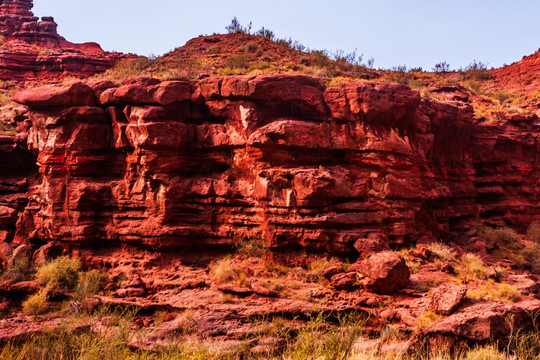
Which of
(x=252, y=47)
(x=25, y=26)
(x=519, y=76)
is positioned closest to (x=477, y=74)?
(x=519, y=76)

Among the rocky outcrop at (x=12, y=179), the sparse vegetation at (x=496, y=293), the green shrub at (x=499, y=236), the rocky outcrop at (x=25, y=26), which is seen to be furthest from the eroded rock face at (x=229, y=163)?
the rocky outcrop at (x=25, y=26)

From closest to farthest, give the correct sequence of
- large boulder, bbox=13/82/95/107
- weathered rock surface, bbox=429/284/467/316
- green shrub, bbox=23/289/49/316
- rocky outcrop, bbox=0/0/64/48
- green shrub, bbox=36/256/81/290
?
1. weathered rock surface, bbox=429/284/467/316
2. green shrub, bbox=23/289/49/316
3. green shrub, bbox=36/256/81/290
4. large boulder, bbox=13/82/95/107
5. rocky outcrop, bbox=0/0/64/48

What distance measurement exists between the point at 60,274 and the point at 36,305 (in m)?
1.56

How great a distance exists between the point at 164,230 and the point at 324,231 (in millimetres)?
5115

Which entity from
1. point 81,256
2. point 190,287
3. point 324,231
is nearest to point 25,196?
point 81,256

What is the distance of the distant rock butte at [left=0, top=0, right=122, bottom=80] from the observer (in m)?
25.3

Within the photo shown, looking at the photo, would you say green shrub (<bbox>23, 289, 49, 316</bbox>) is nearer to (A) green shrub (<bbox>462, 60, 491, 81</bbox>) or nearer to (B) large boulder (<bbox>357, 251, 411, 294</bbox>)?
(B) large boulder (<bbox>357, 251, 411, 294</bbox>)

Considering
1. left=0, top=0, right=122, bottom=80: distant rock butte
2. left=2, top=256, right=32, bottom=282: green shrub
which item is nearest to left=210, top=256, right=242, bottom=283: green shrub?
left=2, top=256, right=32, bottom=282: green shrub

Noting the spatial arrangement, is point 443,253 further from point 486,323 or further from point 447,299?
point 486,323

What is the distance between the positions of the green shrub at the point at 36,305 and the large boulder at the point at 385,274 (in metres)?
8.40

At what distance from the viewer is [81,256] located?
11875 mm

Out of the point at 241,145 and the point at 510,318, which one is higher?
the point at 241,145

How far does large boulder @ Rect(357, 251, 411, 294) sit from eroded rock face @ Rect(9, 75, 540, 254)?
1.62 m

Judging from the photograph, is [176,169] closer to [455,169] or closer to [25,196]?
[25,196]
